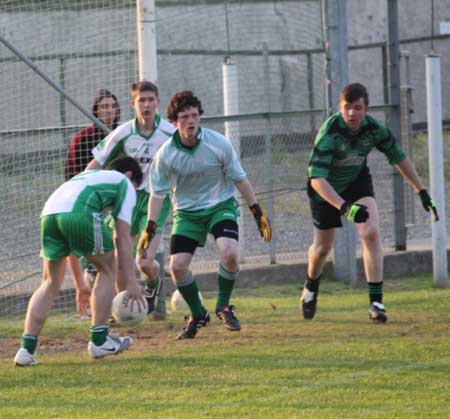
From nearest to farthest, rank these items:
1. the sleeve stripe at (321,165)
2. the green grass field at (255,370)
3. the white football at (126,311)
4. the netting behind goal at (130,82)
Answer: the green grass field at (255,370), the white football at (126,311), the sleeve stripe at (321,165), the netting behind goal at (130,82)

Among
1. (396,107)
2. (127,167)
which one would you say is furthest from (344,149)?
(396,107)

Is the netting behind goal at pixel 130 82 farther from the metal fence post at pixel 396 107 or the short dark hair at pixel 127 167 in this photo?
the short dark hair at pixel 127 167

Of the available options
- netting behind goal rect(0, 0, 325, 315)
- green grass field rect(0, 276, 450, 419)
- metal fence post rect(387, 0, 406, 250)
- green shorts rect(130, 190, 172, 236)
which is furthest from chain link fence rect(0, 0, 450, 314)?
green grass field rect(0, 276, 450, 419)

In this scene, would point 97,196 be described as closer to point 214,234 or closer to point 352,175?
point 214,234

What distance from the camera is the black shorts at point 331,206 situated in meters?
10.3

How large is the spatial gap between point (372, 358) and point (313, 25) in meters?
11.2

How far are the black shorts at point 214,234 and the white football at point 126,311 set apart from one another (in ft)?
1.81

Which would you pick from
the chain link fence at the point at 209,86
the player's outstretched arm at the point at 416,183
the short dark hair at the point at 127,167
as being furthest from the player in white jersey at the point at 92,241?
the chain link fence at the point at 209,86

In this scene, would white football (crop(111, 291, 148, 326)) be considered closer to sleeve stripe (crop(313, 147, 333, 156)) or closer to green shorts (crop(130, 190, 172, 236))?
green shorts (crop(130, 190, 172, 236))

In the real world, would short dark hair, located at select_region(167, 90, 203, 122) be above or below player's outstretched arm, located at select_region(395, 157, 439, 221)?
above

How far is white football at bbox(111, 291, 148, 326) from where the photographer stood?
927cm

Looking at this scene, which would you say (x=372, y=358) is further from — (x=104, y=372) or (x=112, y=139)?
(x=112, y=139)

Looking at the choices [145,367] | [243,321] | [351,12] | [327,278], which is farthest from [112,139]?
[351,12]

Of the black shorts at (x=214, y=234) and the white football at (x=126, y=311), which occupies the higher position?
the black shorts at (x=214, y=234)
